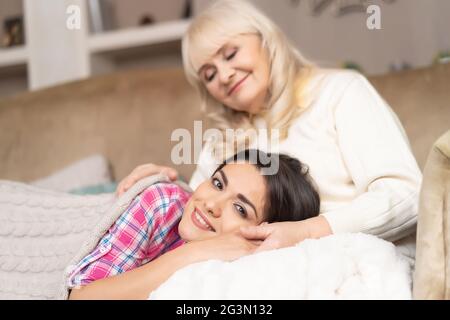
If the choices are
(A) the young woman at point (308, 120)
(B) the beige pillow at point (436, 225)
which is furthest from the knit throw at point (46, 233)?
(B) the beige pillow at point (436, 225)

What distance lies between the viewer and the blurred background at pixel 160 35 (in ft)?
6.69

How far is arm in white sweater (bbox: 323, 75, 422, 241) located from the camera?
1077mm

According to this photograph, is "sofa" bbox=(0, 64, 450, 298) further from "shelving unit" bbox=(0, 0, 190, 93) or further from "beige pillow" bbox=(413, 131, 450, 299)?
"beige pillow" bbox=(413, 131, 450, 299)

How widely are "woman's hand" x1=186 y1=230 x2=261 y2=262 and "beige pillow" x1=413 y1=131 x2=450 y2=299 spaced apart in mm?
284

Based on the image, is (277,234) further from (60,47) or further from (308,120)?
(60,47)

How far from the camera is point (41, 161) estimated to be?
190cm

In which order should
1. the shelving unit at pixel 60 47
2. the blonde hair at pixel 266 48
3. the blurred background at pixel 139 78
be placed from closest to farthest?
the blonde hair at pixel 266 48
the blurred background at pixel 139 78
the shelving unit at pixel 60 47

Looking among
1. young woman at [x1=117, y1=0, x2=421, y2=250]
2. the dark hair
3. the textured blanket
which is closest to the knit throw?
the textured blanket

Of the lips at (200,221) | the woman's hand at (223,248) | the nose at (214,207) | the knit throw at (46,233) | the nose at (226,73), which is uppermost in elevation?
the nose at (226,73)

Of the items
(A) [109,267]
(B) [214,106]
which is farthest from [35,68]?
(A) [109,267]

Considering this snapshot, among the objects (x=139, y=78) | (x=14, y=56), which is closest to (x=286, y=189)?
(x=139, y=78)

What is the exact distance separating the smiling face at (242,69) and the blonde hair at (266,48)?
0.05ft

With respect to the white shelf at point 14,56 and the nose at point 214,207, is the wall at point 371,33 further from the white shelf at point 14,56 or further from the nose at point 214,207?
the nose at point 214,207
